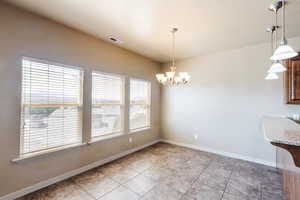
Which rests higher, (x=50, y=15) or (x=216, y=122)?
(x=50, y=15)

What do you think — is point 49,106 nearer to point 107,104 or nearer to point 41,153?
point 41,153

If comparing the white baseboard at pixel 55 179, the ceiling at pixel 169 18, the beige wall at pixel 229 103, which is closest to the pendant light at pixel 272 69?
the ceiling at pixel 169 18

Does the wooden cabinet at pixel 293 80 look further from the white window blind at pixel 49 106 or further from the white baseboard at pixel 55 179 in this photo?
the white window blind at pixel 49 106

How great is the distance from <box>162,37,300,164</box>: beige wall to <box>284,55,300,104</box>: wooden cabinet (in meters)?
0.40

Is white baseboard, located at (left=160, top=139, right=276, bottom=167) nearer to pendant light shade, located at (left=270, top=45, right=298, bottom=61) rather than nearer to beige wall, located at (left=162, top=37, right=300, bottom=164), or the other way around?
beige wall, located at (left=162, top=37, right=300, bottom=164)

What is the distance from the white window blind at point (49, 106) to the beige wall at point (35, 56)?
11 cm

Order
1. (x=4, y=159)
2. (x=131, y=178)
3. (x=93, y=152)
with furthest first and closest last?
(x=93, y=152), (x=131, y=178), (x=4, y=159)

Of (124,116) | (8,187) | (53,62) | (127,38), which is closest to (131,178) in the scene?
(124,116)

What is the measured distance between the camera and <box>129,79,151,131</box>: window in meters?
4.02

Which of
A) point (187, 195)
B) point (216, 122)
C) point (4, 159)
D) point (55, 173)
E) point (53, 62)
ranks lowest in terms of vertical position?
point (187, 195)

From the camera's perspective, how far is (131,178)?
8.55 ft

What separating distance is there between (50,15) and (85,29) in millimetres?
571

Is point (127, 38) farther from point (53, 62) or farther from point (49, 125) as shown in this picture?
point (49, 125)

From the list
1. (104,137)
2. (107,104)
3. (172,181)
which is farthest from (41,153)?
(172,181)
